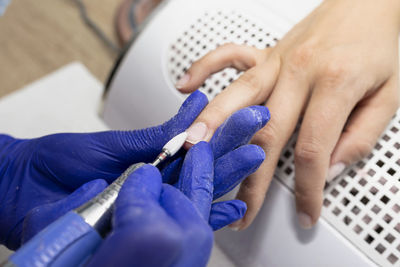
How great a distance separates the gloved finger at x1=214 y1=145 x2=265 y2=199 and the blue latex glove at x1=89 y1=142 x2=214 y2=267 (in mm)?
38

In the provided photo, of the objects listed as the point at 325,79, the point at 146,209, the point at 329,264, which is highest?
the point at 146,209

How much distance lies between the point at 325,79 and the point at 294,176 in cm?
18

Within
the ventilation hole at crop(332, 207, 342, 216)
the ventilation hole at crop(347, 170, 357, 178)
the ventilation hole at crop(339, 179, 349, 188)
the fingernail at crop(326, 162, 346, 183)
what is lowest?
the ventilation hole at crop(332, 207, 342, 216)

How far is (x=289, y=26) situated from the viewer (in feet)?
2.34

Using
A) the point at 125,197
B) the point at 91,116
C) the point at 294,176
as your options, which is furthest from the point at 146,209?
A: the point at 91,116

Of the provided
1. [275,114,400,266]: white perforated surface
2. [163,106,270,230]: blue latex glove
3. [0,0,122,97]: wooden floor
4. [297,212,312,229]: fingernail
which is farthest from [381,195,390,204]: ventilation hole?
[0,0,122,97]: wooden floor

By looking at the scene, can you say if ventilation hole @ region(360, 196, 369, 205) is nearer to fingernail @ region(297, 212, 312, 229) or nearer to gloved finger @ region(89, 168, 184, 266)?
fingernail @ region(297, 212, 312, 229)

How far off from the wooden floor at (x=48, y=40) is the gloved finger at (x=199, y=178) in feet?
3.42

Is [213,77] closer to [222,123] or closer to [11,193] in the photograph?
[222,123]

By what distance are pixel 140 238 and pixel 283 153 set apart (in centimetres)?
37

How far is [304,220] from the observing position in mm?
568

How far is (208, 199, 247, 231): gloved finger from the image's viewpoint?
0.50 m

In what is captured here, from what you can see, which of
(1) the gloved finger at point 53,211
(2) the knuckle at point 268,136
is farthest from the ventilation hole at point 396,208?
(1) the gloved finger at point 53,211

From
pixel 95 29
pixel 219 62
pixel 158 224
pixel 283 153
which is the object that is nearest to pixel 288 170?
pixel 283 153
